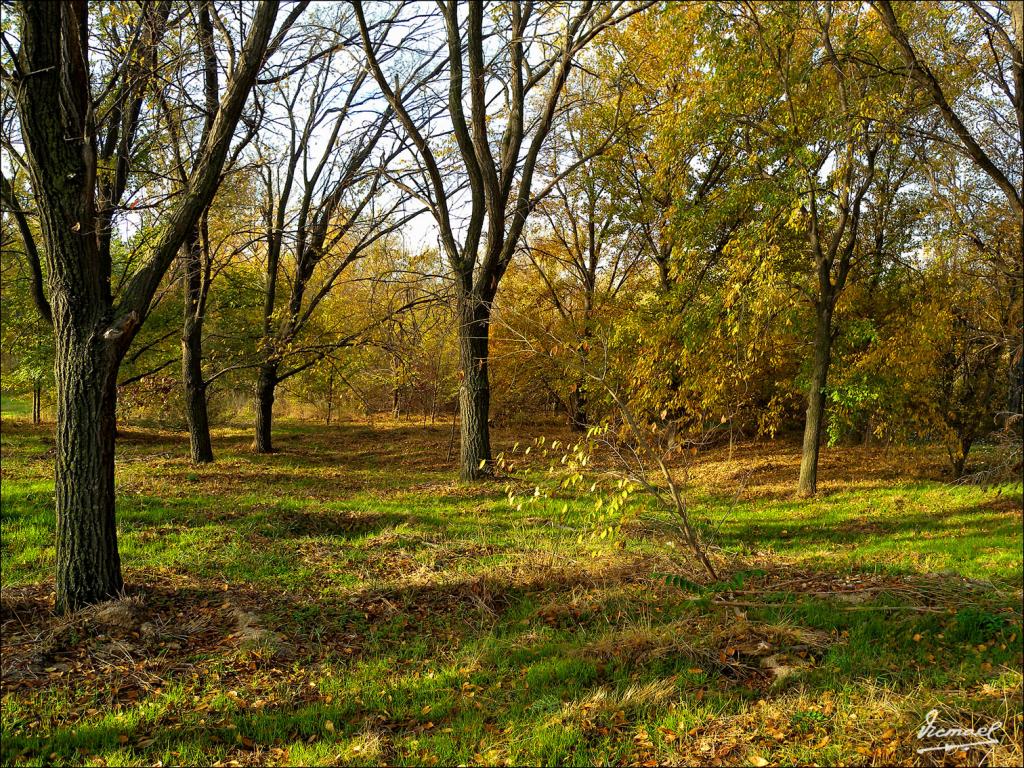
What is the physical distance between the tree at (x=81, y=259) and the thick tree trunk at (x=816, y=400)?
977 centimetres

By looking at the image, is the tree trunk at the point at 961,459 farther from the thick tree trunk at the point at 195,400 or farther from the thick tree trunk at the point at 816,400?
the thick tree trunk at the point at 195,400

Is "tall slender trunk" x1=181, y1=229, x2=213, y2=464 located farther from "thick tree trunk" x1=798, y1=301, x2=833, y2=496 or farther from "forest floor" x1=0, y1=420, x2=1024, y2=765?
"thick tree trunk" x1=798, y1=301, x2=833, y2=496

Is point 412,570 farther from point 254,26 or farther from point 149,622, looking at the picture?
point 254,26

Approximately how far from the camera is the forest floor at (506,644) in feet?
11.1

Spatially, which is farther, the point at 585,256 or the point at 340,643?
the point at 585,256

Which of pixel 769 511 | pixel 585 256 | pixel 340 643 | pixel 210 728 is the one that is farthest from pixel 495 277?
pixel 585 256

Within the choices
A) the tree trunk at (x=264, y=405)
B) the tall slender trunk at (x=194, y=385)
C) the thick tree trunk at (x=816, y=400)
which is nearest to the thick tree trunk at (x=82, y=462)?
the tall slender trunk at (x=194, y=385)

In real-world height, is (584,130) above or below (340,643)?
above

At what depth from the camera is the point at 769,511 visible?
406 inches

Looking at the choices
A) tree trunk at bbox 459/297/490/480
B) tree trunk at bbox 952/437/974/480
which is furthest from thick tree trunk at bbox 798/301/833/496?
tree trunk at bbox 459/297/490/480

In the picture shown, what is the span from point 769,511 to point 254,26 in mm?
9475

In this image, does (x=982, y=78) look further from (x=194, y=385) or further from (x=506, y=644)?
(x=194, y=385)

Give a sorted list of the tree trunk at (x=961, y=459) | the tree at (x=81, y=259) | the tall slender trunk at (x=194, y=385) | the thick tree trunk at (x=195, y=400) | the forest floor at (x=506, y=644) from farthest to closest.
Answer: the thick tree trunk at (x=195, y=400) → the tall slender trunk at (x=194, y=385) → the tree trunk at (x=961, y=459) → the tree at (x=81, y=259) → the forest floor at (x=506, y=644)

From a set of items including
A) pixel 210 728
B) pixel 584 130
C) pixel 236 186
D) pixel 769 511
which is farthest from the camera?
pixel 584 130
